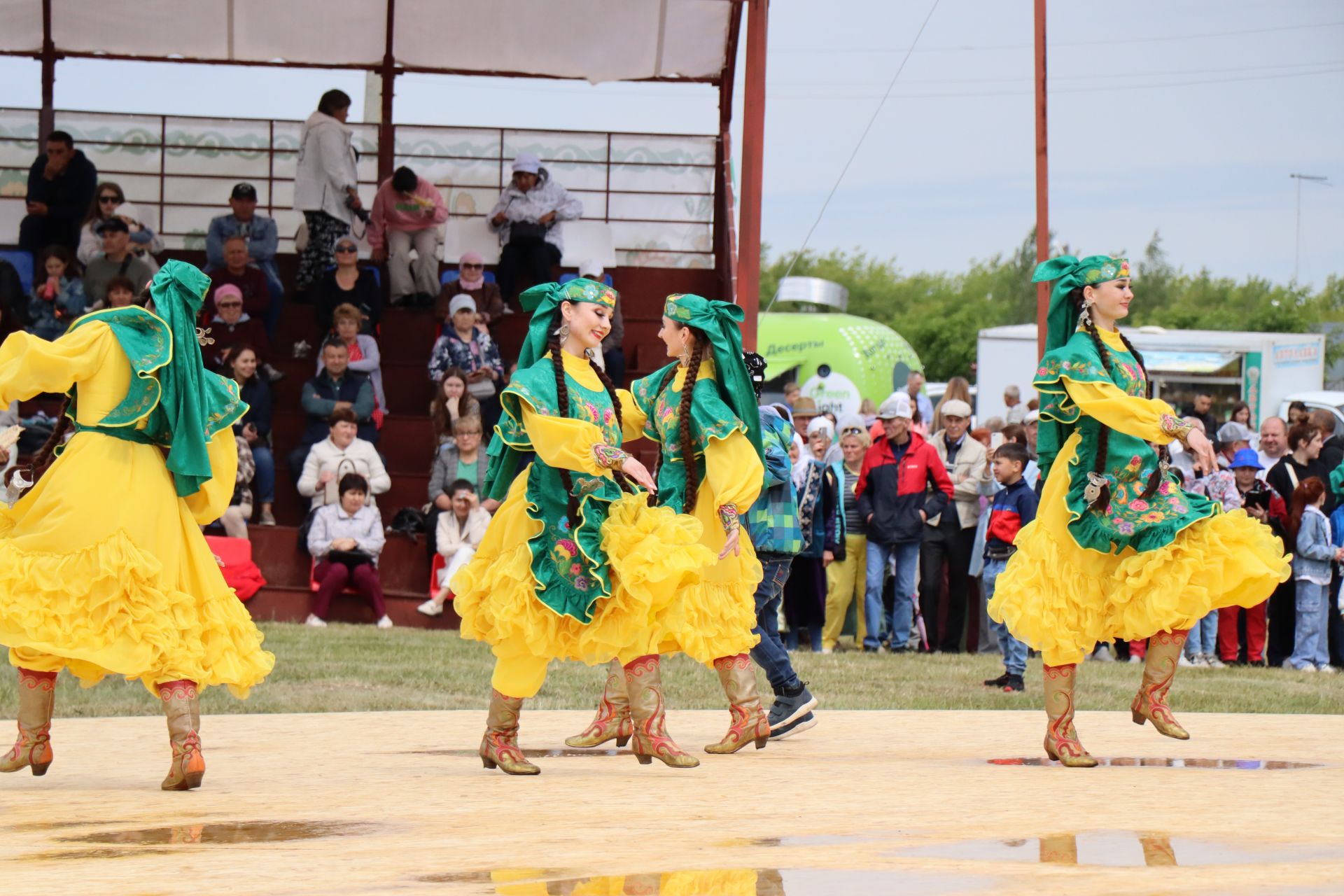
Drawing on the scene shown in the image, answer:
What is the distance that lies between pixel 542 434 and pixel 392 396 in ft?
31.2

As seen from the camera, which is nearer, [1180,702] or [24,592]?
[24,592]

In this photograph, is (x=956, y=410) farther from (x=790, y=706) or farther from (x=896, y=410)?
(x=790, y=706)

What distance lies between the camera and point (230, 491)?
6543 mm

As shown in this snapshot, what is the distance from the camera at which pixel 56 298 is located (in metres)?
14.8

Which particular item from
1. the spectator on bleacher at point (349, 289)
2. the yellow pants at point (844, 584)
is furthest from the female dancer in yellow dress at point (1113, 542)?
the spectator on bleacher at point (349, 289)

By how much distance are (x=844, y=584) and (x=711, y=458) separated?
21.4 feet

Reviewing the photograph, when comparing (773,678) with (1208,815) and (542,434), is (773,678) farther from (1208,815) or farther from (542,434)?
(1208,815)

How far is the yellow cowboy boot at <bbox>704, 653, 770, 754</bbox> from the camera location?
731cm

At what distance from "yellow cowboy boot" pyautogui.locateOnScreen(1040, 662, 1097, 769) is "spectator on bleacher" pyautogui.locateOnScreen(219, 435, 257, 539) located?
7.50 meters

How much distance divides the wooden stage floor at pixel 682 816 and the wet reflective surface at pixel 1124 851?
1cm

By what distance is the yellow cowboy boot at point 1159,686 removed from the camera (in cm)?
722

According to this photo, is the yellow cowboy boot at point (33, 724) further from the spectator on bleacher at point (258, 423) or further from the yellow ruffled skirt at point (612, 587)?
the spectator on bleacher at point (258, 423)

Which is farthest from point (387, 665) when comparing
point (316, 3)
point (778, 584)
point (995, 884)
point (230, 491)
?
point (316, 3)

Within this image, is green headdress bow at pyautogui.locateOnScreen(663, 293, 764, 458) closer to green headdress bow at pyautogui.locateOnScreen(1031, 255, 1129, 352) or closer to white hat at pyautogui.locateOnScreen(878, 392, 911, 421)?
green headdress bow at pyautogui.locateOnScreen(1031, 255, 1129, 352)
